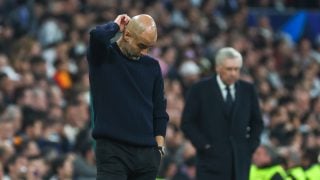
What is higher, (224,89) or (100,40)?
(100,40)

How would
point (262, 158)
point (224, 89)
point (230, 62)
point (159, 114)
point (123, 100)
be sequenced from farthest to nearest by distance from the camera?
1. point (262, 158)
2. point (224, 89)
3. point (230, 62)
4. point (159, 114)
5. point (123, 100)

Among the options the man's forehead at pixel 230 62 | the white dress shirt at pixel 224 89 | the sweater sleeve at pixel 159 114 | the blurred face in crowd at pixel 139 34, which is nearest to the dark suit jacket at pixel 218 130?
the white dress shirt at pixel 224 89

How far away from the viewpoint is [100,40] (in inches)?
279

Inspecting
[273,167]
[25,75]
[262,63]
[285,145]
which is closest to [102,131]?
[273,167]

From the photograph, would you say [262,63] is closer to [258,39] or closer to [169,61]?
[258,39]

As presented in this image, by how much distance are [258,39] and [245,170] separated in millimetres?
10651

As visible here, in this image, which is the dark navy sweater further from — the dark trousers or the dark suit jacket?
the dark suit jacket

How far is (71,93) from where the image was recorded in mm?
14258

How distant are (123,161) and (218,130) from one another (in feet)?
7.73

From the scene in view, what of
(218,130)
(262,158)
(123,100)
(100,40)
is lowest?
(262,158)

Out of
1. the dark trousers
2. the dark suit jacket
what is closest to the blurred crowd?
the dark suit jacket

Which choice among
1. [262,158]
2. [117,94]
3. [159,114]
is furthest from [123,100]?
[262,158]

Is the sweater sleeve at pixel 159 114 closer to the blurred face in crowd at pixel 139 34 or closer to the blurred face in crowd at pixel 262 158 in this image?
the blurred face in crowd at pixel 139 34

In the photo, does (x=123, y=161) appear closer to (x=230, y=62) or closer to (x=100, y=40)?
(x=100, y=40)
